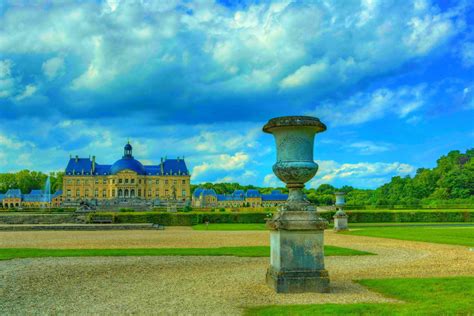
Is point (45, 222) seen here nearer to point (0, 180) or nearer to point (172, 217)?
point (172, 217)

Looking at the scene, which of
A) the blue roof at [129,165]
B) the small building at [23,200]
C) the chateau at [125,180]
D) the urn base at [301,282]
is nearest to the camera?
the urn base at [301,282]

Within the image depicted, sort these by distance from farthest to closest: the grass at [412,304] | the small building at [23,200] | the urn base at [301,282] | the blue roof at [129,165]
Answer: the blue roof at [129,165] → the small building at [23,200] → the urn base at [301,282] → the grass at [412,304]

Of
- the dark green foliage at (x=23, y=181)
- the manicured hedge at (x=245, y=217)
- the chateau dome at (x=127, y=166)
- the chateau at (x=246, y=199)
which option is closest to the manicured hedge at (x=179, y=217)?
the manicured hedge at (x=245, y=217)

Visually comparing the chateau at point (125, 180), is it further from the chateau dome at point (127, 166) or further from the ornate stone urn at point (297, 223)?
the ornate stone urn at point (297, 223)

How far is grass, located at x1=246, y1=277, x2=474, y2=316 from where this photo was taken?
6.54 metres

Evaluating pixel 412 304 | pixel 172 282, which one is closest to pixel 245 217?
pixel 172 282

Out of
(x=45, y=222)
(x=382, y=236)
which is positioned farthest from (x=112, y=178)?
(x=382, y=236)

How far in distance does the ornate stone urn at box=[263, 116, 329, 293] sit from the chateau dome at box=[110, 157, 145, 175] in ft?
364

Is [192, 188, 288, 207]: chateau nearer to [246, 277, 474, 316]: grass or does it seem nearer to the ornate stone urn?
[246, 277, 474, 316]: grass

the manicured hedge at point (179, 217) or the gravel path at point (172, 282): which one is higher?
the gravel path at point (172, 282)

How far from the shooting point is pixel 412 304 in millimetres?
7094

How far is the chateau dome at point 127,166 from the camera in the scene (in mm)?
115812

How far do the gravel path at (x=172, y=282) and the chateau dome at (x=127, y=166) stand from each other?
4130 inches

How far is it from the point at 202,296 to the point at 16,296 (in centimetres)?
328
